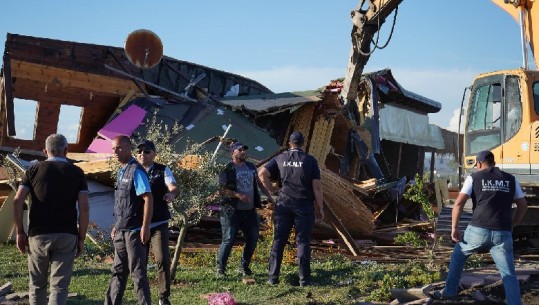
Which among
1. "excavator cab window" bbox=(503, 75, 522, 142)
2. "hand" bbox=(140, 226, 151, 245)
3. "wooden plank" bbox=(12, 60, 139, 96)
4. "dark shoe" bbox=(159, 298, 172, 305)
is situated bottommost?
"dark shoe" bbox=(159, 298, 172, 305)

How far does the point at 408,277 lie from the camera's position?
27.6 feet

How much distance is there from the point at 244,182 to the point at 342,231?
8.99 feet

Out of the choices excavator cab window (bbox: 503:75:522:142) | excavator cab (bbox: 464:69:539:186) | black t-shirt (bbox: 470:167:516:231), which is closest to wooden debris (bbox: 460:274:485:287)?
black t-shirt (bbox: 470:167:516:231)

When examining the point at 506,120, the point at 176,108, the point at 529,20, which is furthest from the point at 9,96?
the point at 529,20

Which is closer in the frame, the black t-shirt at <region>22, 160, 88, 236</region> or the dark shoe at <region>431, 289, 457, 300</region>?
the black t-shirt at <region>22, 160, 88, 236</region>

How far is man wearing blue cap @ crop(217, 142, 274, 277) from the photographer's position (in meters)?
8.79

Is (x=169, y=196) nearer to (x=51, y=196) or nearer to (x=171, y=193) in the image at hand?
(x=171, y=193)

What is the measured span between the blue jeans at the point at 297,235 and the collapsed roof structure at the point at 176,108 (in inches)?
206

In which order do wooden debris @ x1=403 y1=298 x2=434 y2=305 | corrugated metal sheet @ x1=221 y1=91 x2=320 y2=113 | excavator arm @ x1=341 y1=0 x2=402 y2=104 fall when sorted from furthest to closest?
1. corrugated metal sheet @ x1=221 y1=91 x2=320 y2=113
2. excavator arm @ x1=341 y1=0 x2=402 y2=104
3. wooden debris @ x1=403 y1=298 x2=434 y2=305

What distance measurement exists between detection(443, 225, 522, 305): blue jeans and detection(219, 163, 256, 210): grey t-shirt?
292cm

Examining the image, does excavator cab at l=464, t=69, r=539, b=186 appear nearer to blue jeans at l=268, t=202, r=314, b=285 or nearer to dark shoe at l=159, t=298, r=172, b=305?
blue jeans at l=268, t=202, r=314, b=285

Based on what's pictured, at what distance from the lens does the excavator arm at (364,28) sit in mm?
15367

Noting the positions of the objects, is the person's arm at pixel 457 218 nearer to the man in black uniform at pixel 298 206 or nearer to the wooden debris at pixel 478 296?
the wooden debris at pixel 478 296

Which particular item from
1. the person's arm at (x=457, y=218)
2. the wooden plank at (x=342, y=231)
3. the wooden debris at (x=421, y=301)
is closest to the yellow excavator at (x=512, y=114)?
the wooden plank at (x=342, y=231)
